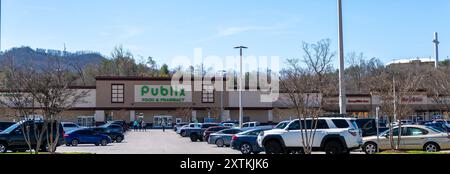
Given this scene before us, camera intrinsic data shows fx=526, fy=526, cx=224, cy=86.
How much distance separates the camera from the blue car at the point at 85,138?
3481cm

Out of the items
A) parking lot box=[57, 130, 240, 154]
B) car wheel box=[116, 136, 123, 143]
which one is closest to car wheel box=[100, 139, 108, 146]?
parking lot box=[57, 130, 240, 154]

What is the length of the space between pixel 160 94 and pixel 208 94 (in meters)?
7.39

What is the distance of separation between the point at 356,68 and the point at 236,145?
199 feet

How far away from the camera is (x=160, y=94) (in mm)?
80500

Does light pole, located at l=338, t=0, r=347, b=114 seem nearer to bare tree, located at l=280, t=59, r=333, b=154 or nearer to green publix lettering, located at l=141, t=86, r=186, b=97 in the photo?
bare tree, located at l=280, t=59, r=333, b=154

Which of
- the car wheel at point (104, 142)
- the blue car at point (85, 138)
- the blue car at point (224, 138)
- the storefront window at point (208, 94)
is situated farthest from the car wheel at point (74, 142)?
the storefront window at point (208, 94)

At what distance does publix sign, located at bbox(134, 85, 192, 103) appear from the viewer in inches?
3155

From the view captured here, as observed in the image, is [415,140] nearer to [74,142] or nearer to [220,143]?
[220,143]

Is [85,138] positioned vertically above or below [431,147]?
below

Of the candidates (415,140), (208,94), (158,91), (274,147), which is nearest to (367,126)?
(415,140)

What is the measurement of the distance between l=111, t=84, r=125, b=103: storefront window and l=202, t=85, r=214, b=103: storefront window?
12.3 m

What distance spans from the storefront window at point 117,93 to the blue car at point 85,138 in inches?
1735

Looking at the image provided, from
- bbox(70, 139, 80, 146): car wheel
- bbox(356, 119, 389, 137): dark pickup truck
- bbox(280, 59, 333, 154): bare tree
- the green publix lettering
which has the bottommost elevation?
bbox(70, 139, 80, 146): car wheel

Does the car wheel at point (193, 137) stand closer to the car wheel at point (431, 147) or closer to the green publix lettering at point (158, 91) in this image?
the car wheel at point (431, 147)
